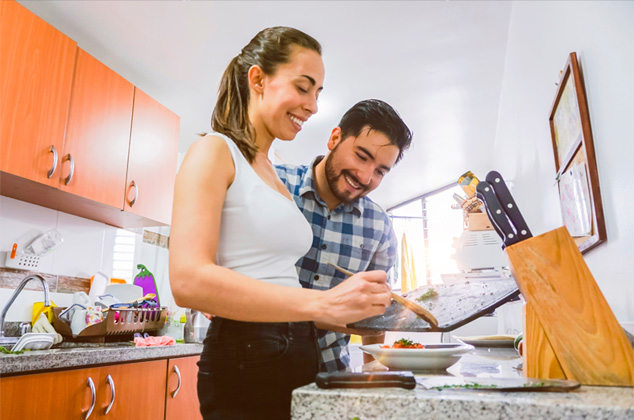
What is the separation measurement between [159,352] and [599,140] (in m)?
1.75

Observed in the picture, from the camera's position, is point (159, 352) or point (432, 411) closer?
point (432, 411)

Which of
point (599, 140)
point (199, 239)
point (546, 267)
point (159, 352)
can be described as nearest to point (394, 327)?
point (546, 267)

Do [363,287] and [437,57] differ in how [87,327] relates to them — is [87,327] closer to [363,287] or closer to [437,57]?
[363,287]

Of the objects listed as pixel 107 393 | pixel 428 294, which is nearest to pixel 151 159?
pixel 107 393

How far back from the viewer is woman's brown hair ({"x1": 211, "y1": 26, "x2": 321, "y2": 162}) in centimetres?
91

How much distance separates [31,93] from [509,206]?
1848mm

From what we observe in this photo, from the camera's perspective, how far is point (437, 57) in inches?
131

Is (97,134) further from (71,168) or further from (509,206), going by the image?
(509,206)

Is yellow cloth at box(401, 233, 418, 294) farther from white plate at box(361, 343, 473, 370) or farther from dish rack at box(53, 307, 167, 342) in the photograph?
white plate at box(361, 343, 473, 370)

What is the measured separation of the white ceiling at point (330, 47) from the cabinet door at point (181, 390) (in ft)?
5.14

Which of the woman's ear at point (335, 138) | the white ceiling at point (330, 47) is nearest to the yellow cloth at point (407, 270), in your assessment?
the white ceiling at point (330, 47)

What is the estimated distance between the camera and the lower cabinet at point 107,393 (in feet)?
4.57

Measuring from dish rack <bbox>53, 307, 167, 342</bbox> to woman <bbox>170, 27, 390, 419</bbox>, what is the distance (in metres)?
1.39

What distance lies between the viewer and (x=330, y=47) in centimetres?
284
